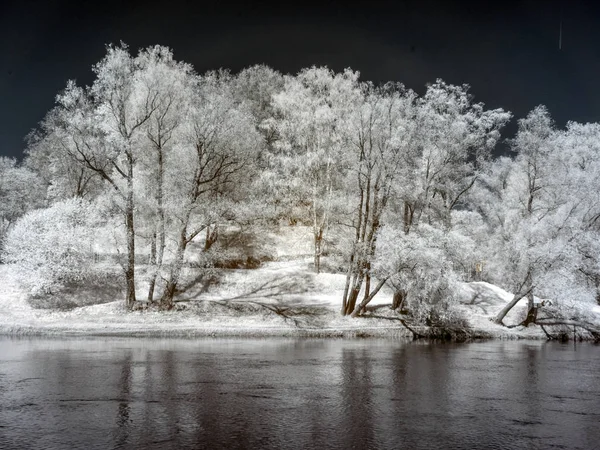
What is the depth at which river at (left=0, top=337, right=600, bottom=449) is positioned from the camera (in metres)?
11.5

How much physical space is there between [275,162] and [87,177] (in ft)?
66.4

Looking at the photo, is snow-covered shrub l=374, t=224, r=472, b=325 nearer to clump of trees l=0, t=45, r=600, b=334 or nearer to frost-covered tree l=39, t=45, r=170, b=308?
clump of trees l=0, t=45, r=600, b=334

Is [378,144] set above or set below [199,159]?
above

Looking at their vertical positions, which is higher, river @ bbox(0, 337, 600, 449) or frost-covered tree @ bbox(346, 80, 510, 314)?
frost-covered tree @ bbox(346, 80, 510, 314)

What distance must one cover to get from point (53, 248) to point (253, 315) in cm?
1443

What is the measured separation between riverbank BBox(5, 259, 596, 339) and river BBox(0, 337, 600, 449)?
670 cm

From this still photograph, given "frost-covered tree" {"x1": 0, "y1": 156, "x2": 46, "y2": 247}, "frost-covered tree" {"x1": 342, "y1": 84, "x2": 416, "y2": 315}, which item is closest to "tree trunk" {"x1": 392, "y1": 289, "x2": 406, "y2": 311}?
"frost-covered tree" {"x1": 342, "y1": 84, "x2": 416, "y2": 315}

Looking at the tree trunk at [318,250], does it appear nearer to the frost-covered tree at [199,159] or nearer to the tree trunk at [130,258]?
the frost-covered tree at [199,159]

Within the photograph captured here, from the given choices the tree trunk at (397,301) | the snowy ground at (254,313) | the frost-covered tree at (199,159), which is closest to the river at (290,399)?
the snowy ground at (254,313)

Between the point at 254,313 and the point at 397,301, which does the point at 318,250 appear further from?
the point at 254,313

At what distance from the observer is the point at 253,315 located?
38625 millimetres

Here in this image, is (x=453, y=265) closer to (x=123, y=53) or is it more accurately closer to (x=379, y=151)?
(x=379, y=151)

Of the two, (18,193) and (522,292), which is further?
(18,193)

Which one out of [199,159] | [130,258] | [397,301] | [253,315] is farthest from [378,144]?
[130,258]
